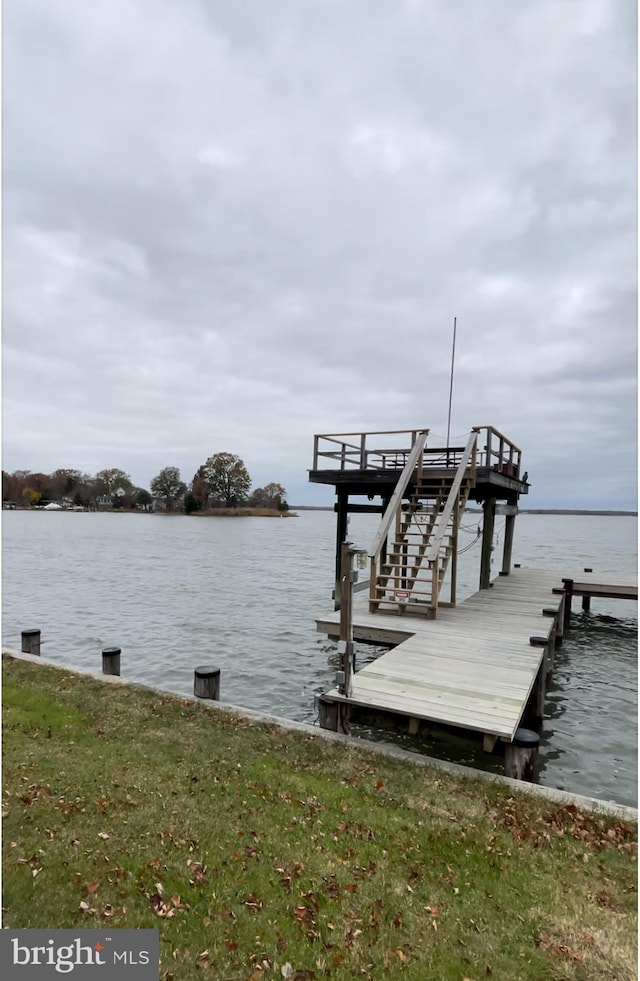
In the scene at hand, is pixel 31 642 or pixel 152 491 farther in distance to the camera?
pixel 152 491

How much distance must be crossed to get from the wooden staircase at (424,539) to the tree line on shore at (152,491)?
94.2 m

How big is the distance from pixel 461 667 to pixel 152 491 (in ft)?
365

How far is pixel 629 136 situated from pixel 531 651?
6521 millimetres

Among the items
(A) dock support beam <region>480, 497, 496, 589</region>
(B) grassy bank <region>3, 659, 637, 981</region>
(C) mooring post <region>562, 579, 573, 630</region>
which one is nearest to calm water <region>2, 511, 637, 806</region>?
(A) dock support beam <region>480, 497, 496, 589</region>

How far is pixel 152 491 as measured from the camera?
111188 mm

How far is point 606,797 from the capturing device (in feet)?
19.4

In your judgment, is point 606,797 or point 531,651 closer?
point 606,797

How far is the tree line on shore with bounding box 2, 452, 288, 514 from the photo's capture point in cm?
10350

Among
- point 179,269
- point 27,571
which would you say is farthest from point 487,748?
point 27,571

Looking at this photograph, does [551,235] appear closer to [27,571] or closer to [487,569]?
[487,569]

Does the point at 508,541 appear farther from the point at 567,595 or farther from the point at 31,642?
the point at 31,642

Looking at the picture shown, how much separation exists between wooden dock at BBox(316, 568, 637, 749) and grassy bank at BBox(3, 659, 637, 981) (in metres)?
0.67

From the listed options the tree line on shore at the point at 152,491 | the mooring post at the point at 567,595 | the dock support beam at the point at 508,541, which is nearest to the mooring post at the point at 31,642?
the mooring post at the point at 567,595

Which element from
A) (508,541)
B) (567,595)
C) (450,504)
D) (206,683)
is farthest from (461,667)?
(508,541)
